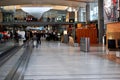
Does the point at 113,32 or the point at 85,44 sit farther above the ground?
the point at 113,32

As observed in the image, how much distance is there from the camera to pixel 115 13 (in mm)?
25406

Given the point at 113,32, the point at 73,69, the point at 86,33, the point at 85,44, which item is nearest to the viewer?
the point at 73,69

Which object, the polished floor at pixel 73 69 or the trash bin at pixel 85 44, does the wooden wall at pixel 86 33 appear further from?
the polished floor at pixel 73 69

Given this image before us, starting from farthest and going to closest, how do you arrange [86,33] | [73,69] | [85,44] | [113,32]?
[86,33]
[113,32]
[85,44]
[73,69]

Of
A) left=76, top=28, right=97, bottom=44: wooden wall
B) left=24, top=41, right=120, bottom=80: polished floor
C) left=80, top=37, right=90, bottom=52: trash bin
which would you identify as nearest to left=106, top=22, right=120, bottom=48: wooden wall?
left=80, top=37, right=90, bottom=52: trash bin

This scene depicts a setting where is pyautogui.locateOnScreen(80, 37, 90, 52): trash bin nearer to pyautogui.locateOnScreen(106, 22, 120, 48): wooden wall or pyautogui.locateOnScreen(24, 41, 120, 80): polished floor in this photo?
pyautogui.locateOnScreen(106, 22, 120, 48): wooden wall

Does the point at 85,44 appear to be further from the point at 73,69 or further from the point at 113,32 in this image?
the point at 73,69

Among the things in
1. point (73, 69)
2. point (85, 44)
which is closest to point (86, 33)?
point (85, 44)

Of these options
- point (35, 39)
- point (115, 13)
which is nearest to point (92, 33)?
point (35, 39)

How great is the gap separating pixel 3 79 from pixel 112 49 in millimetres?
18430

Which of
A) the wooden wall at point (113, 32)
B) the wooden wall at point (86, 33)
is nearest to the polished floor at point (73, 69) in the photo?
the wooden wall at point (113, 32)

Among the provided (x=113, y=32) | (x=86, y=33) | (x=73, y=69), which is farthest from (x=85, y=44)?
(x=86, y=33)

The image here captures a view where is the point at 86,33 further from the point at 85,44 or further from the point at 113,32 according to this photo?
the point at 85,44

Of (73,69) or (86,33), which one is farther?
(86,33)
